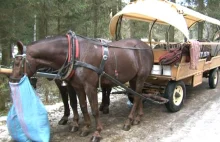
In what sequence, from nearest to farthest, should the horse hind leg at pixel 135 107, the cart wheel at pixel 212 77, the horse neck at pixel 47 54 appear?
1. the horse neck at pixel 47 54
2. the horse hind leg at pixel 135 107
3. the cart wheel at pixel 212 77

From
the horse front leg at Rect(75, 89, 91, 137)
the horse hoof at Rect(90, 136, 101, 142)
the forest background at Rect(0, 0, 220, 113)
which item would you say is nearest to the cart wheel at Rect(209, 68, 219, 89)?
the forest background at Rect(0, 0, 220, 113)

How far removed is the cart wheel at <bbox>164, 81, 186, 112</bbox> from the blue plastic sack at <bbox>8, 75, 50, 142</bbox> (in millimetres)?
2912

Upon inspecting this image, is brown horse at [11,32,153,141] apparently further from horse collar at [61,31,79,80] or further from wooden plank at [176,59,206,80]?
wooden plank at [176,59,206,80]

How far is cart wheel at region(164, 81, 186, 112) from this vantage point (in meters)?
5.90

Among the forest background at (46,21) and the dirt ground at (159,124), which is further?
the forest background at (46,21)

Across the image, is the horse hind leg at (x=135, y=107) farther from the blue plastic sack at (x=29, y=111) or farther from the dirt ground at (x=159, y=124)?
the blue plastic sack at (x=29, y=111)

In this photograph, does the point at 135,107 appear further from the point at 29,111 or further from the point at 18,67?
the point at 18,67

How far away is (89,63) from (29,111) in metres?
1.20

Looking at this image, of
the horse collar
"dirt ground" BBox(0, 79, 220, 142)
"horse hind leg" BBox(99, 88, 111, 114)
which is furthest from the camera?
"horse hind leg" BBox(99, 88, 111, 114)

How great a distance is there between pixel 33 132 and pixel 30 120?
205 mm

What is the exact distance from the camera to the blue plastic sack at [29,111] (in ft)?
12.5

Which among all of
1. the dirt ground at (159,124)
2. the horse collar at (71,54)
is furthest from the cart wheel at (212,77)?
the horse collar at (71,54)

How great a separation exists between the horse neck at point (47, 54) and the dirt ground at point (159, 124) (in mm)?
1324

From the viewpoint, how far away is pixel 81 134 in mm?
4715
